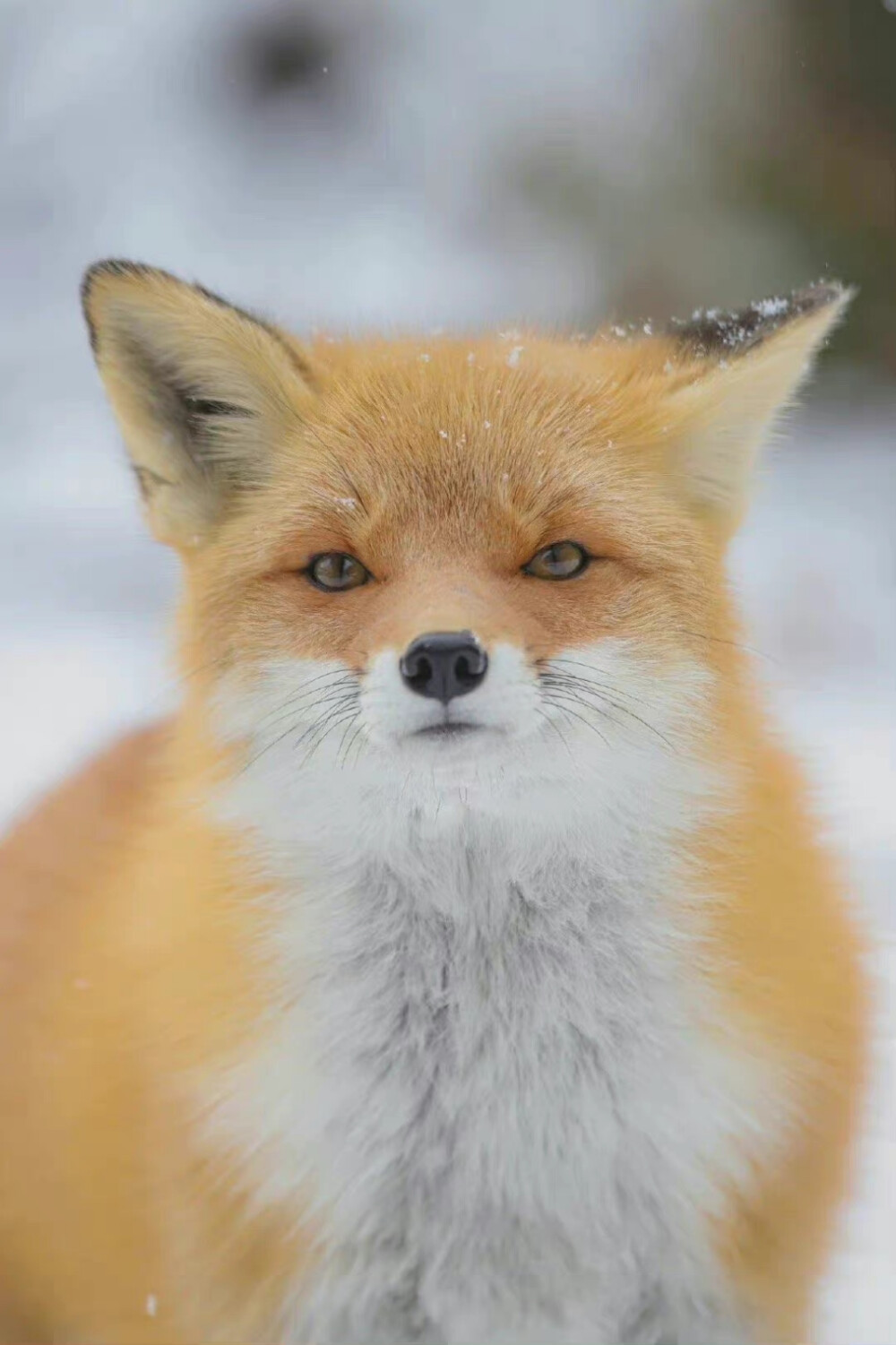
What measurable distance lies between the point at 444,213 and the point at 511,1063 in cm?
654

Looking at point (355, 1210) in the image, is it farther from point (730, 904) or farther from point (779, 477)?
point (779, 477)

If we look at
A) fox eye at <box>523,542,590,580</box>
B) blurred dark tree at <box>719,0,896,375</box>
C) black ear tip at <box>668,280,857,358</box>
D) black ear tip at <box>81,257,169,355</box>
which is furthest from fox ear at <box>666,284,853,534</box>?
blurred dark tree at <box>719,0,896,375</box>

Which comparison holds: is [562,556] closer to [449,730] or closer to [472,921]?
[449,730]

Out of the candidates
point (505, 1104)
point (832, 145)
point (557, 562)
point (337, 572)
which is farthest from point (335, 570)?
point (832, 145)

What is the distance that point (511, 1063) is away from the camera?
1.76m

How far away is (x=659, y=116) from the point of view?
242 inches

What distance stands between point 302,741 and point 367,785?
0.36 ft

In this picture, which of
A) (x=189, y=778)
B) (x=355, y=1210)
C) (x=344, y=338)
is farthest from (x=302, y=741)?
(x=344, y=338)

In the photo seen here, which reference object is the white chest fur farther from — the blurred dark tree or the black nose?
the blurred dark tree

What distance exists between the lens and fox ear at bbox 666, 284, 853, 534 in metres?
1.88

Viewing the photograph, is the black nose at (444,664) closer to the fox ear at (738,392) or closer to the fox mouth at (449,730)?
the fox mouth at (449,730)

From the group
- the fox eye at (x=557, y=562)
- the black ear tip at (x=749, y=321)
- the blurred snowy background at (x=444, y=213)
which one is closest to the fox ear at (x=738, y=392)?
the black ear tip at (x=749, y=321)

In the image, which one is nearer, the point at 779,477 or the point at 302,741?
the point at 302,741

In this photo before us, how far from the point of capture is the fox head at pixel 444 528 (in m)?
1.64
